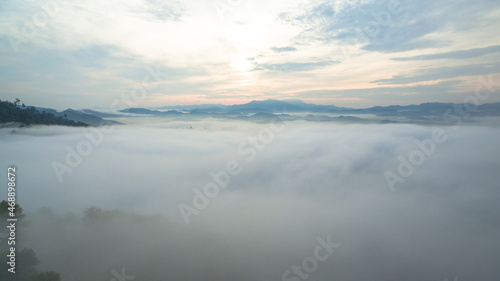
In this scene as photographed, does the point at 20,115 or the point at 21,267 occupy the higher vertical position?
the point at 20,115

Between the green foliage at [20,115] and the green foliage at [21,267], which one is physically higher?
the green foliage at [20,115]

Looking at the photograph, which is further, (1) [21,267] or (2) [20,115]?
(2) [20,115]

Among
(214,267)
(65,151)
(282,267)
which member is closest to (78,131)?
(65,151)

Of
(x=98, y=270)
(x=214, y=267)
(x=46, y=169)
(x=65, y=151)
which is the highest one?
(x=65, y=151)

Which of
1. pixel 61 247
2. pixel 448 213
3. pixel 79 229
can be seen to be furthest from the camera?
pixel 448 213

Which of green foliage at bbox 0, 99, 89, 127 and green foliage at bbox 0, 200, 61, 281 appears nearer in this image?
green foliage at bbox 0, 200, 61, 281

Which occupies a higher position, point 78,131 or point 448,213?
point 78,131

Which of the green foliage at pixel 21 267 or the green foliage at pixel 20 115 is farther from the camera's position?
the green foliage at pixel 20 115

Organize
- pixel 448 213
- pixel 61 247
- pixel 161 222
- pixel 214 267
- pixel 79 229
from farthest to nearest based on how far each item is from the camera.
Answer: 1. pixel 448 213
2. pixel 161 222
3. pixel 214 267
4. pixel 79 229
5. pixel 61 247

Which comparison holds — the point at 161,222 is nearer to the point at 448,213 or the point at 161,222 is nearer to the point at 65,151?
the point at 65,151

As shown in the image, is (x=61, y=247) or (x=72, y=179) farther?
(x=72, y=179)

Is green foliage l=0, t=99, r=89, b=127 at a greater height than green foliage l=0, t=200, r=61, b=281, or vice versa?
green foliage l=0, t=99, r=89, b=127
